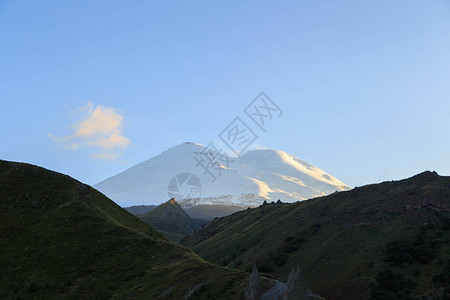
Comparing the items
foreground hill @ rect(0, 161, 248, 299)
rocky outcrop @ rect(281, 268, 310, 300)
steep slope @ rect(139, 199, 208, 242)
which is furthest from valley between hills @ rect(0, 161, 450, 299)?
steep slope @ rect(139, 199, 208, 242)

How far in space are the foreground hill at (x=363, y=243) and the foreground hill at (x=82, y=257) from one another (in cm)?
2212

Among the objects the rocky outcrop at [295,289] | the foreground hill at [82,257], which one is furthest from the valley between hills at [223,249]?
the rocky outcrop at [295,289]

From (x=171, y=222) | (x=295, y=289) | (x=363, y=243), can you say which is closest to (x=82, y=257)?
(x=295, y=289)

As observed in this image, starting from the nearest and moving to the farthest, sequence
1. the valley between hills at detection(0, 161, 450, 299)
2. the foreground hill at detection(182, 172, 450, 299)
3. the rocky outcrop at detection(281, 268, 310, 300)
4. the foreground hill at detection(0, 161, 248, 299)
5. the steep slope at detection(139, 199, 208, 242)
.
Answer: the rocky outcrop at detection(281, 268, 310, 300)
the foreground hill at detection(0, 161, 248, 299)
the valley between hills at detection(0, 161, 450, 299)
the foreground hill at detection(182, 172, 450, 299)
the steep slope at detection(139, 199, 208, 242)

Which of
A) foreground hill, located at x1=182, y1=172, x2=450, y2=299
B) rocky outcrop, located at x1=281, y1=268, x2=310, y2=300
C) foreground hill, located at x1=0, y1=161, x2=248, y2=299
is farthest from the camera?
foreground hill, located at x1=182, y1=172, x2=450, y2=299

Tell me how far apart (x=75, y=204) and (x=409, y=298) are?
122 ft

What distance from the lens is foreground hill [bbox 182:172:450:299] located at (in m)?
42.7

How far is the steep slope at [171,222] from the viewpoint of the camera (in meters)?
156

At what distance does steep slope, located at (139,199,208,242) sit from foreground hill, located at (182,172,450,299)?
7451 centimetres

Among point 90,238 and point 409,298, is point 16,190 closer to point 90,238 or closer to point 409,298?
point 90,238

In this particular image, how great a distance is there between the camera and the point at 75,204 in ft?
143

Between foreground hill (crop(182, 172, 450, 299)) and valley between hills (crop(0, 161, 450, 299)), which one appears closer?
valley between hills (crop(0, 161, 450, 299))

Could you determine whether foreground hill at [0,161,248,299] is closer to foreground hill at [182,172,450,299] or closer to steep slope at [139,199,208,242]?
Answer: foreground hill at [182,172,450,299]

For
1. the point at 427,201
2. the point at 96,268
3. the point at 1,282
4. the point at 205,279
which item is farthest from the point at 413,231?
the point at 1,282
